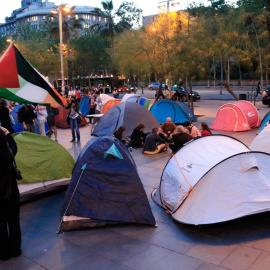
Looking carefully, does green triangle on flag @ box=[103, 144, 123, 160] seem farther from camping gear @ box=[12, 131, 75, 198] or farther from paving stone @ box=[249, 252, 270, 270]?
paving stone @ box=[249, 252, 270, 270]

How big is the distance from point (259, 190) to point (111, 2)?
141ft

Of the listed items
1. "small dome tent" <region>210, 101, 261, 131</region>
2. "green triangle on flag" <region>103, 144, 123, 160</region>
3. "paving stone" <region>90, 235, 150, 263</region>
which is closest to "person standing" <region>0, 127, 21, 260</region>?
"paving stone" <region>90, 235, 150, 263</region>

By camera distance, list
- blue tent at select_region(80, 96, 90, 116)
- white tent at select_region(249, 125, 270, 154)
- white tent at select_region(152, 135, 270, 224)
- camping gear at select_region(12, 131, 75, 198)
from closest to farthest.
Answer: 1. white tent at select_region(152, 135, 270, 224)
2. camping gear at select_region(12, 131, 75, 198)
3. white tent at select_region(249, 125, 270, 154)
4. blue tent at select_region(80, 96, 90, 116)

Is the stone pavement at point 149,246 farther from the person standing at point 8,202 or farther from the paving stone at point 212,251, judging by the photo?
the person standing at point 8,202

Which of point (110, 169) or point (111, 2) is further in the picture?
point (111, 2)

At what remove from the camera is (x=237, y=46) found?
64.1 ft

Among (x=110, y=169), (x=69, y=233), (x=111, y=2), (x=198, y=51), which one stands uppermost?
(x=111, y=2)

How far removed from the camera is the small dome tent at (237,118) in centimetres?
1538

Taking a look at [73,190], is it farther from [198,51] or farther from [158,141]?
[198,51]

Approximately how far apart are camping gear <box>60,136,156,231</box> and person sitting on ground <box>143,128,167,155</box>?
5510mm

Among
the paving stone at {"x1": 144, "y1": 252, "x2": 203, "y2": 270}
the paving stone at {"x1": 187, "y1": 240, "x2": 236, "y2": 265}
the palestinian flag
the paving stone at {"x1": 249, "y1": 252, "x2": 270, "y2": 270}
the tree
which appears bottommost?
the paving stone at {"x1": 144, "y1": 252, "x2": 203, "y2": 270}

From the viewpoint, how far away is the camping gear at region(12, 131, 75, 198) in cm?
727

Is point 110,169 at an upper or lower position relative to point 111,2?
lower

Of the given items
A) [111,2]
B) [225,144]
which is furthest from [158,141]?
[111,2]
